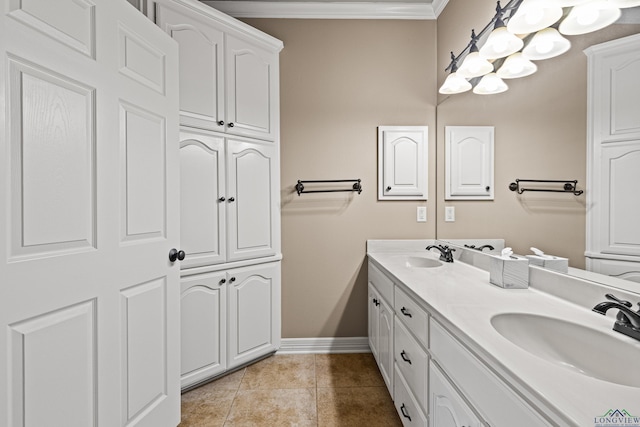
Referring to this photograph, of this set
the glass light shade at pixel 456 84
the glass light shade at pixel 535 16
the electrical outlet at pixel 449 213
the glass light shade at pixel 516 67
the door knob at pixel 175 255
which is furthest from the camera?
the electrical outlet at pixel 449 213

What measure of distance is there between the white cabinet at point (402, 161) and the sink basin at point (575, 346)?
57.9 inches

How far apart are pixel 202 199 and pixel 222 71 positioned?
2.83 ft

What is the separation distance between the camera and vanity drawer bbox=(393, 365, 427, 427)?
125cm

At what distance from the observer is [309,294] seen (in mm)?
2395

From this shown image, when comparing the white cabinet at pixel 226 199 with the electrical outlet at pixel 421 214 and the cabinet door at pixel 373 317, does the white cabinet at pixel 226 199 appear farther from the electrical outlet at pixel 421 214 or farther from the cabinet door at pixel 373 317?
the electrical outlet at pixel 421 214

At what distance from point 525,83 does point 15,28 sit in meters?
1.96

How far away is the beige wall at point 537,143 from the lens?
1102 millimetres

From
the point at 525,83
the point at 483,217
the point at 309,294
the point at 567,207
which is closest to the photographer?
the point at 567,207

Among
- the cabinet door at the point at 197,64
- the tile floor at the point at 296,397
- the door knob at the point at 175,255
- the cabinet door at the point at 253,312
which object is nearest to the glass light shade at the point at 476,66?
the cabinet door at the point at 197,64

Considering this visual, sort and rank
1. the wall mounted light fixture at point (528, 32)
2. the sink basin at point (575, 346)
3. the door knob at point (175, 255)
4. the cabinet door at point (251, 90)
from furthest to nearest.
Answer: the cabinet door at point (251, 90) < the door knob at point (175, 255) < the wall mounted light fixture at point (528, 32) < the sink basin at point (575, 346)

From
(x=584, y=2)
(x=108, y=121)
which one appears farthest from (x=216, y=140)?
(x=584, y=2)

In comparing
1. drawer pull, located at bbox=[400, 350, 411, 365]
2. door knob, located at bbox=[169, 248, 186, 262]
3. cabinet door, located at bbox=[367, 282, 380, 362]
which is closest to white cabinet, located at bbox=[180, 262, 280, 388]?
door knob, located at bbox=[169, 248, 186, 262]

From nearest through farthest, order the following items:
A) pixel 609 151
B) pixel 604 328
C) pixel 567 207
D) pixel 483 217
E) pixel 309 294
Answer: pixel 604 328
pixel 609 151
pixel 567 207
pixel 483 217
pixel 309 294

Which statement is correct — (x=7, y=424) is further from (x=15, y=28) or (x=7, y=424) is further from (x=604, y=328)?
(x=604, y=328)
